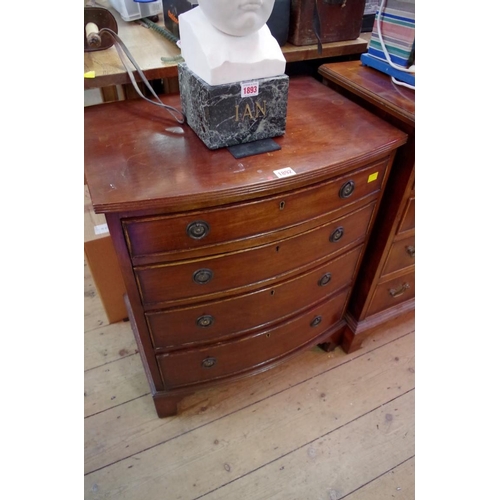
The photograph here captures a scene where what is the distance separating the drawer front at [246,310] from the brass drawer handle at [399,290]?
284 mm

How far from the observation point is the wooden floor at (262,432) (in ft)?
3.71

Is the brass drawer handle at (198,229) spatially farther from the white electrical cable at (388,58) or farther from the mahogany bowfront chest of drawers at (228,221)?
the white electrical cable at (388,58)

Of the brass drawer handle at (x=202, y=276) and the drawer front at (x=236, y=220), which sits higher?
the drawer front at (x=236, y=220)

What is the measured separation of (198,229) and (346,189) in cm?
38

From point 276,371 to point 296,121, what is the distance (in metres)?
0.92

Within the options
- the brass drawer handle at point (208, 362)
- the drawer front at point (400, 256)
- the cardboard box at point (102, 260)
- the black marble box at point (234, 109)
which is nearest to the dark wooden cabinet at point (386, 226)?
the drawer front at point (400, 256)

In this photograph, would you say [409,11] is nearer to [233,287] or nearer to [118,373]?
[233,287]

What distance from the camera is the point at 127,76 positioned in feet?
3.23

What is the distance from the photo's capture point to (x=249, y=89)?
78 centimetres

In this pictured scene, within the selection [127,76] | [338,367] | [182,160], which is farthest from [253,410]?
[127,76]

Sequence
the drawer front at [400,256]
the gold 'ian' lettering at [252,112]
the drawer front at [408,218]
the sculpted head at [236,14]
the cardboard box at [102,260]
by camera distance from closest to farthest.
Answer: the sculpted head at [236,14]
the gold 'ian' lettering at [252,112]
the drawer front at [408,218]
the drawer front at [400,256]
the cardboard box at [102,260]

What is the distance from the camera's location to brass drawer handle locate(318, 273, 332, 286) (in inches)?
42.8

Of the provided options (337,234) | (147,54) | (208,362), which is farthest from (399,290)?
(147,54)

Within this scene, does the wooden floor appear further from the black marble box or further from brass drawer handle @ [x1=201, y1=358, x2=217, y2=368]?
the black marble box
